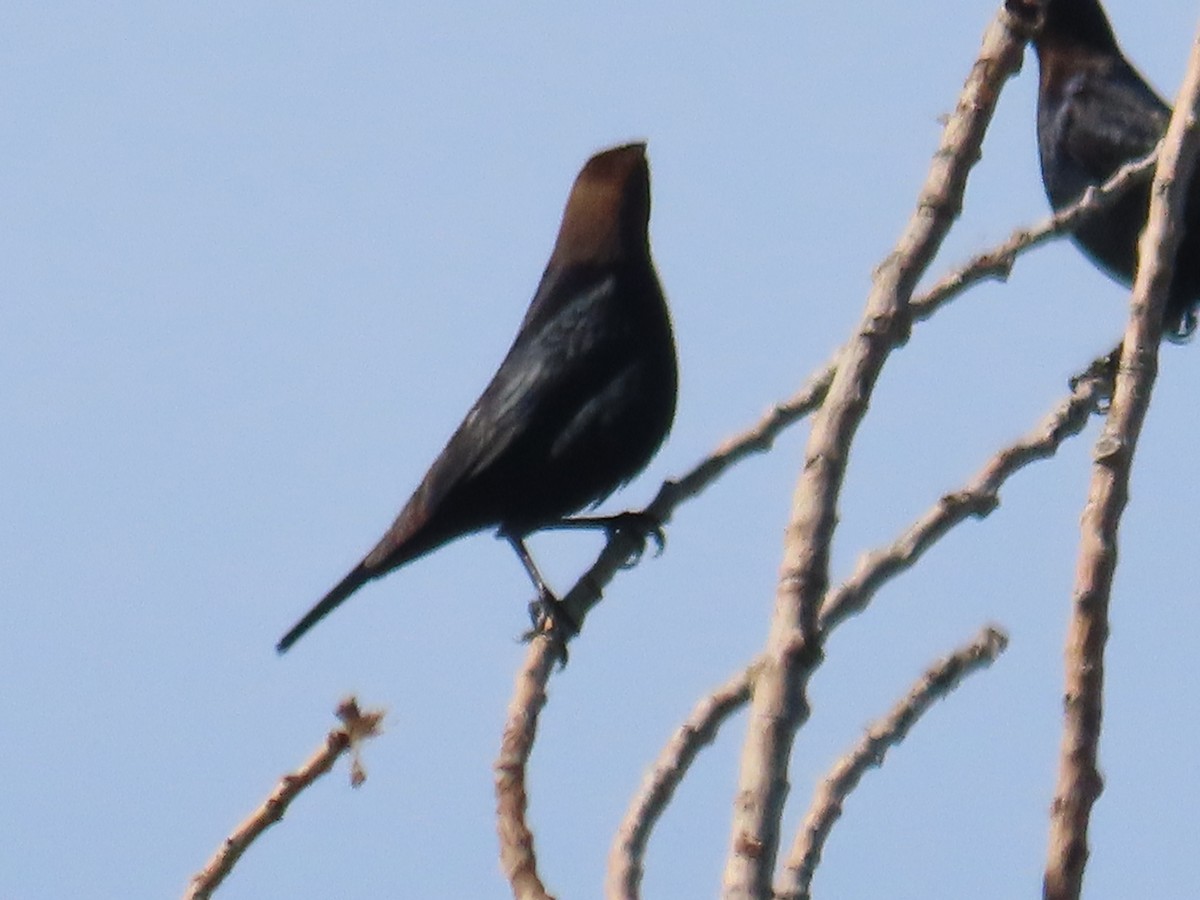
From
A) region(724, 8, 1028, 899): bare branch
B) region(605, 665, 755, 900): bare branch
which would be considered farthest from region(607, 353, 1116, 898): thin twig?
region(724, 8, 1028, 899): bare branch

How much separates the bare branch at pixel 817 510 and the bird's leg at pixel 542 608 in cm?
125

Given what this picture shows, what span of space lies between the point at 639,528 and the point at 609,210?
1.33m

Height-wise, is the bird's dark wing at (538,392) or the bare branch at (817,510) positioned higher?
the bird's dark wing at (538,392)

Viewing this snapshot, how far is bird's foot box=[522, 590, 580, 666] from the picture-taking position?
127 inches

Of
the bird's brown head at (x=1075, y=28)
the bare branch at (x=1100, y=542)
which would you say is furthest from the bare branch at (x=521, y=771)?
the bird's brown head at (x=1075, y=28)

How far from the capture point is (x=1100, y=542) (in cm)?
232

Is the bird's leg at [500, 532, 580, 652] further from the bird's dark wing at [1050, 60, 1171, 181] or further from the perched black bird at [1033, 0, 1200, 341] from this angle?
the bird's dark wing at [1050, 60, 1171, 181]

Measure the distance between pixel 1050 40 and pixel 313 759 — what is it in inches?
209

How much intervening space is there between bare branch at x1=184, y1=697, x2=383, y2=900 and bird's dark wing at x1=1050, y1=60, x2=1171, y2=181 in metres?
4.54

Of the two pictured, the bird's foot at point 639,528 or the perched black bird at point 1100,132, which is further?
the perched black bird at point 1100,132

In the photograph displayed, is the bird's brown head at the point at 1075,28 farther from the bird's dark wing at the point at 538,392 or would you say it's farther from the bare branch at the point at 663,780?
the bare branch at the point at 663,780

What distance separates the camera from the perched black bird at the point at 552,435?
5.27 m

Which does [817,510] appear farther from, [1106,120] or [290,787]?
[1106,120]

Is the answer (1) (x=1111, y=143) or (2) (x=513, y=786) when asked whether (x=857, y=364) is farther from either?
(1) (x=1111, y=143)
